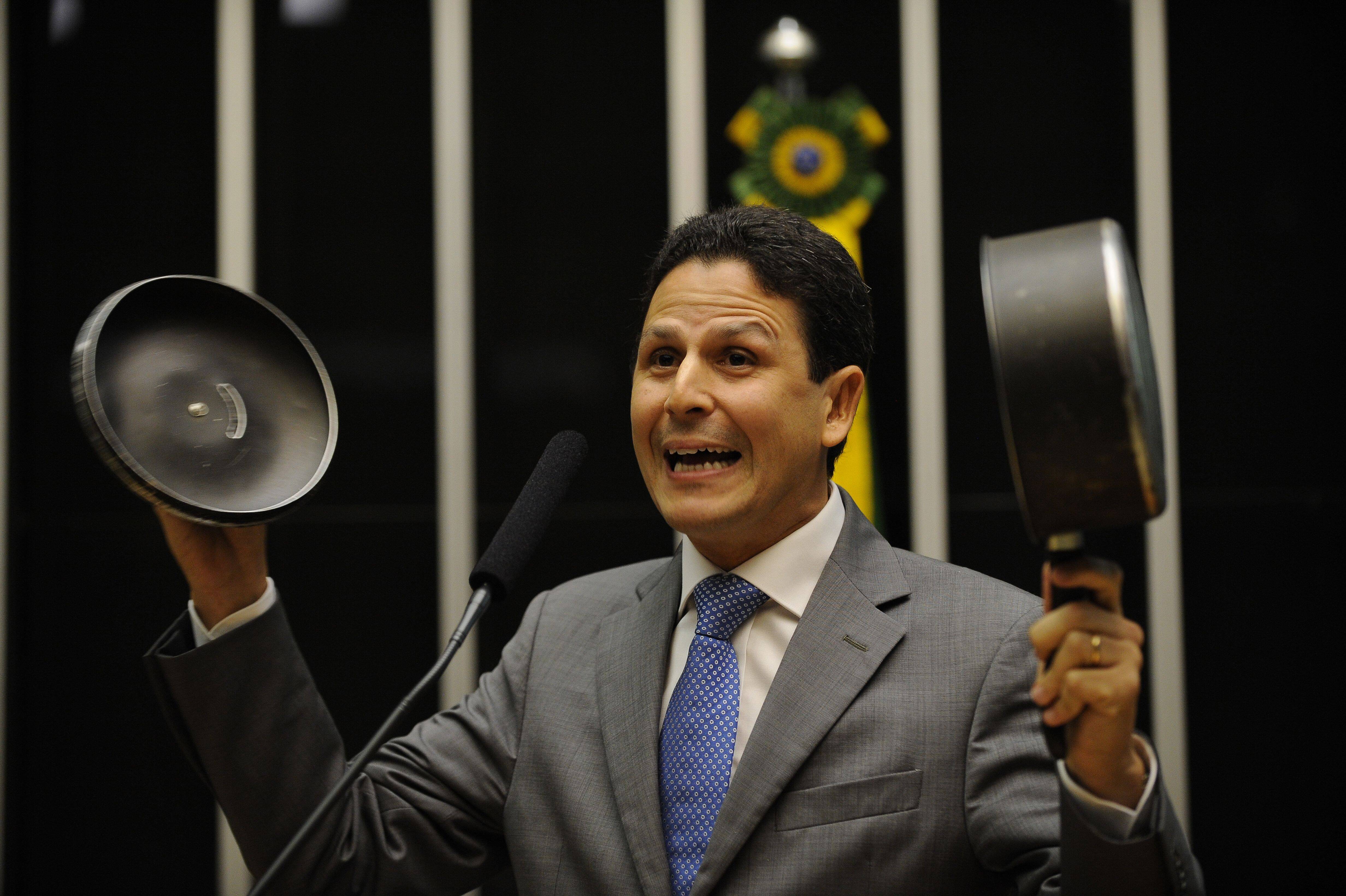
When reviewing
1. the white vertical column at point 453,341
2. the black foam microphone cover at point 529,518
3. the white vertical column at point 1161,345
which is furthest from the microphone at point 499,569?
the white vertical column at point 1161,345

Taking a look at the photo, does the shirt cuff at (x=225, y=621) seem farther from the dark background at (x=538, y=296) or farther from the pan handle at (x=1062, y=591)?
the dark background at (x=538, y=296)

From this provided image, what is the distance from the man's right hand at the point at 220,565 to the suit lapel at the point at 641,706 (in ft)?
1.43

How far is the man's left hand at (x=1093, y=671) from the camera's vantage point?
2.77 ft

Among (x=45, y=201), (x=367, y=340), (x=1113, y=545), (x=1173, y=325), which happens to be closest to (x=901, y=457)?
(x=1113, y=545)

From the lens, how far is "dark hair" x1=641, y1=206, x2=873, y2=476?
130 centimetres

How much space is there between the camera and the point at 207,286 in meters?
1.05

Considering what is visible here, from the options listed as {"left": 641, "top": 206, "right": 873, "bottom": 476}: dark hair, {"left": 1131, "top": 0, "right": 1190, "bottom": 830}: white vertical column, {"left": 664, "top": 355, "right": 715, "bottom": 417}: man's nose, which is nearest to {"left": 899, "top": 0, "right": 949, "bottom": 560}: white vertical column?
{"left": 1131, "top": 0, "right": 1190, "bottom": 830}: white vertical column

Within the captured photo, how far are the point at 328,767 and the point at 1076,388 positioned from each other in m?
0.87

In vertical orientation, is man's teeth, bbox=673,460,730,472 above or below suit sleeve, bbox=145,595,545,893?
above

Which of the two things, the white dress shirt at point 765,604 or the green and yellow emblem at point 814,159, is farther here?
the green and yellow emblem at point 814,159

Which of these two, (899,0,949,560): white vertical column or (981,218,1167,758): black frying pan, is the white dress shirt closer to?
(981,218,1167,758): black frying pan

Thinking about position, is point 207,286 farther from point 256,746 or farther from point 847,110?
point 847,110

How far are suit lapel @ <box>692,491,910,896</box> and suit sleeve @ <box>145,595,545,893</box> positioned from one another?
→ 334 millimetres

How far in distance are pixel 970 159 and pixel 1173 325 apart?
74 centimetres
